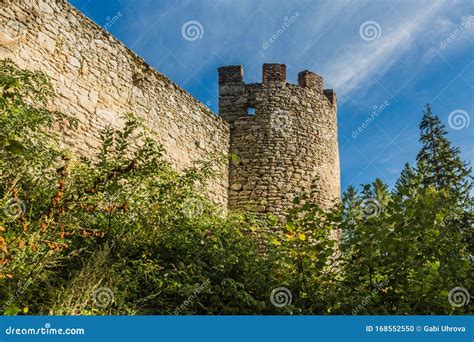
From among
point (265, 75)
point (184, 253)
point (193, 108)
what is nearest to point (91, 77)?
point (193, 108)

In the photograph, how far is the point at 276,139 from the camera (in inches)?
400

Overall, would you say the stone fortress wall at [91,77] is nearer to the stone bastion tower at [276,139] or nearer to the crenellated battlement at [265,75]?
the stone bastion tower at [276,139]

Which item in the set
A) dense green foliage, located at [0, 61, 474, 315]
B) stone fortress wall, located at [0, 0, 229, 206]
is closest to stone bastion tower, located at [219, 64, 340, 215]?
stone fortress wall, located at [0, 0, 229, 206]

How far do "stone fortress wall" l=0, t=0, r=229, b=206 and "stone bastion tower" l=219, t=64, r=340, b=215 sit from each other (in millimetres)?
1081

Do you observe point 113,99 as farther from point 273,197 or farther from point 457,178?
point 457,178

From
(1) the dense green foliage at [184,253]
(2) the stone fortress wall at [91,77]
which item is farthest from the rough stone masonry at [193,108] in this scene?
(1) the dense green foliage at [184,253]

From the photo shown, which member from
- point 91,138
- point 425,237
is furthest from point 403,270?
point 91,138

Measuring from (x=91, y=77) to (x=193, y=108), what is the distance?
259cm

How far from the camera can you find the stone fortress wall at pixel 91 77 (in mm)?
5973

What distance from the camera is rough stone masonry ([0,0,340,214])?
630cm

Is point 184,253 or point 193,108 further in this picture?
point 193,108

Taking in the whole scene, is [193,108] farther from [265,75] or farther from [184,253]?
[184,253]

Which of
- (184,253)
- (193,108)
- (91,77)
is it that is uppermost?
(193,108)

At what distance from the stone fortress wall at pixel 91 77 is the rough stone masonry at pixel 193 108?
1 cm
